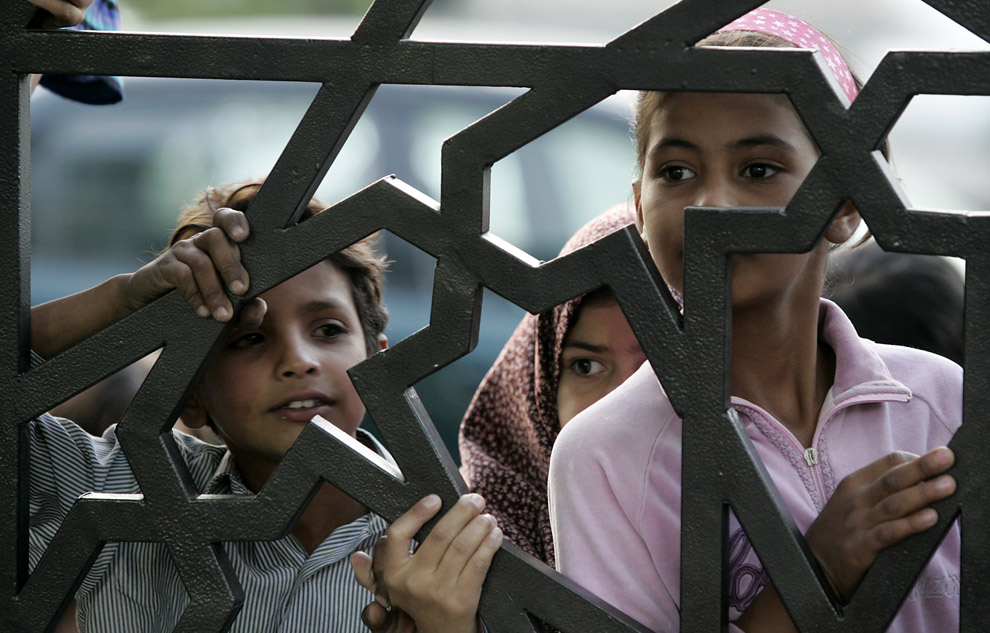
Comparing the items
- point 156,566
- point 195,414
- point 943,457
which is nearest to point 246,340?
point 195,414

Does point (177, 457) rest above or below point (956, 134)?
below

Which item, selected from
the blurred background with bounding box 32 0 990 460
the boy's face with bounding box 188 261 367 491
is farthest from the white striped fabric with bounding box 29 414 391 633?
the blurred background with bounding box 32 0 990 460

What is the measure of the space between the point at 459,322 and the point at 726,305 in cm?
20

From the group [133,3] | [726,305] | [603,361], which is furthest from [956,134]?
[726,305]

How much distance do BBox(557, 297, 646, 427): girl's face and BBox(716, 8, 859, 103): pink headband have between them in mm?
582

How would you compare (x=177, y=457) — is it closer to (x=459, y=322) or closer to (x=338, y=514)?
(x=459, y=322)

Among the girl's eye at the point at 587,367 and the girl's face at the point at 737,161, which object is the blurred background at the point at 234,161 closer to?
the girl's eye at the point at 587,367

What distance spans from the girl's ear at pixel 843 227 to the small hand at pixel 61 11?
747mm

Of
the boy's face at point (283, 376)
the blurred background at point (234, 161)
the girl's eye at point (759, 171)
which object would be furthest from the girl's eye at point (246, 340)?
the blurred background at point (234, 161)

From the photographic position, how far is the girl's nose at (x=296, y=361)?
1.51 m

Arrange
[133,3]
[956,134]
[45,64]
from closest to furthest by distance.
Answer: [45,64], [956,134], [133,3]

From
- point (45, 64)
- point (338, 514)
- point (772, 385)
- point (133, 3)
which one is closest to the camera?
point (45, 64)

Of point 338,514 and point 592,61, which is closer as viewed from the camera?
point 592,61

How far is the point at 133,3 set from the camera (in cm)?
923
